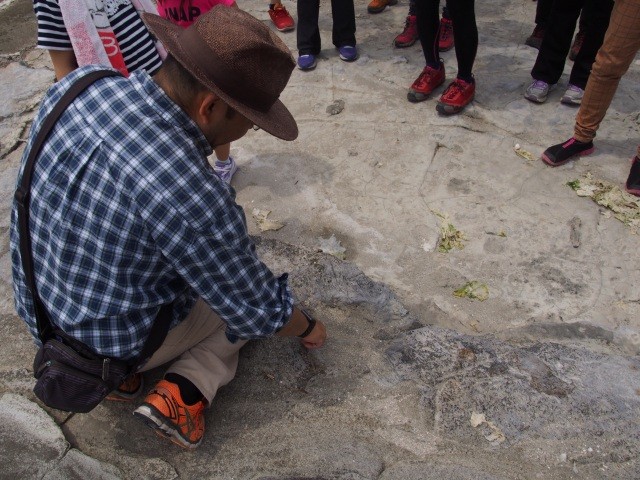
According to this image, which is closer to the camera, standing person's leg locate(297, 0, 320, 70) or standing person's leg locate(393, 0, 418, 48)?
standing person's leg locate(297, 0, 320, 70)

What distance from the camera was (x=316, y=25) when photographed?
432 centimetres

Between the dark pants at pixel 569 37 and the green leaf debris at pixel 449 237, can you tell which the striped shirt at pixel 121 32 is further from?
the dark pants at pixel 569 37

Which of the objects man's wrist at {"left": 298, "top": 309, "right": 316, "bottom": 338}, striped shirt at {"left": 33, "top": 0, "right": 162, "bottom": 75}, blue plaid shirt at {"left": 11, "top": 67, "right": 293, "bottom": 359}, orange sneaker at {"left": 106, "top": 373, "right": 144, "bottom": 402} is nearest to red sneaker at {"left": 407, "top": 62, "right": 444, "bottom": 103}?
striped shirt at {"left": 33, "top": 0, "right": 162, "bottom": 75}

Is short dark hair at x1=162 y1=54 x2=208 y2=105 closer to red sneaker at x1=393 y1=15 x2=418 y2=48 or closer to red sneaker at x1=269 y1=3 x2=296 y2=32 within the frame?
red sneaker at x1=393 y1=15 x2=418 y2=48

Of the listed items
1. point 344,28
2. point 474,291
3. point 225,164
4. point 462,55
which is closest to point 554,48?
point 462,55

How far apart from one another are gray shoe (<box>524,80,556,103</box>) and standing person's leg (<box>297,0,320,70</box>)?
5.43ft

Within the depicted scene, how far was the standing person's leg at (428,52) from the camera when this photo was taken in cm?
352

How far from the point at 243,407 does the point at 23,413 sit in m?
0.82

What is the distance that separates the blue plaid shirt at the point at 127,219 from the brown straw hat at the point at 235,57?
135mm

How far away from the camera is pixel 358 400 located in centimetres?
205

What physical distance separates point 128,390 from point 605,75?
2.89 metres

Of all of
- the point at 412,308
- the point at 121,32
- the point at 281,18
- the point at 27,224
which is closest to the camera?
the point at 27,224

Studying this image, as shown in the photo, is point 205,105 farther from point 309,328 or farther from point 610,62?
point 610,62

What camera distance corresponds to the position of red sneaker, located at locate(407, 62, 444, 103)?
388 centimetres
